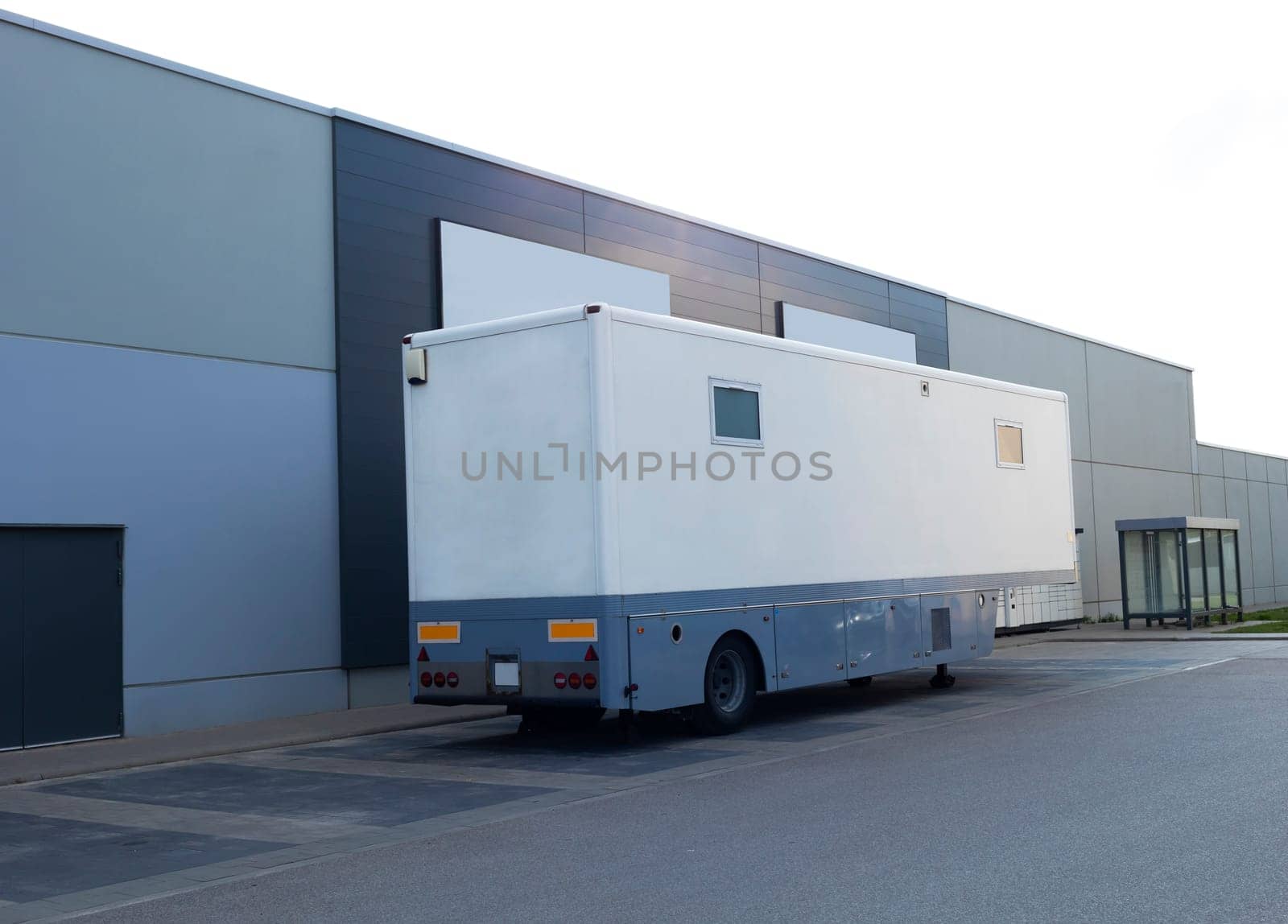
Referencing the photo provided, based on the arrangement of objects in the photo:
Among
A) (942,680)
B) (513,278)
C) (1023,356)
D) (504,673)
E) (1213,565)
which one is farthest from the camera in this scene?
(1023,356)

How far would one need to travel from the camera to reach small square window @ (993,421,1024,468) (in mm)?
17562

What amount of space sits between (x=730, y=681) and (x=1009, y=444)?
263 inches

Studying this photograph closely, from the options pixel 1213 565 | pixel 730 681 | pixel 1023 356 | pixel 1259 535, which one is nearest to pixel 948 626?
pixel 730 681

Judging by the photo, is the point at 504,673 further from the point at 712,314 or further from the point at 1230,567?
the point at 1230,567

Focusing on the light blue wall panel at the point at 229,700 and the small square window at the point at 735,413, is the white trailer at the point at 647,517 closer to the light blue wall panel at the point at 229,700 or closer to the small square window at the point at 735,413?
the small square window at the point at 735,413

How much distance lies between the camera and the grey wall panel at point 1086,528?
3353cm

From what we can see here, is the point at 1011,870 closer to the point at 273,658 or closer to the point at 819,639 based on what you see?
the point at 819,639

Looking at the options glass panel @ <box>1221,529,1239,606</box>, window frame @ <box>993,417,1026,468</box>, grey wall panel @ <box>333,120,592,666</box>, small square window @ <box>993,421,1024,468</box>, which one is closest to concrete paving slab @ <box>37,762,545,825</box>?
grey wall panel @ <box>333,120,592,666</box>

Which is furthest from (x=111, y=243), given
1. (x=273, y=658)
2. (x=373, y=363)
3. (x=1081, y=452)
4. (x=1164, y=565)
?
(x=1081, y=452)

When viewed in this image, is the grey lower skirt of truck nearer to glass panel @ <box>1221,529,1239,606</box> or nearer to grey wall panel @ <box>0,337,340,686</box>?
grey wall panel @ <box>0,337,340,686</box>

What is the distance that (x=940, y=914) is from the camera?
584 centimetres

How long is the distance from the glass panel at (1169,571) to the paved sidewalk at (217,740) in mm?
18811

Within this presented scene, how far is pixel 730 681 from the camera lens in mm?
13250

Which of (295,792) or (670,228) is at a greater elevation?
(670,228)
